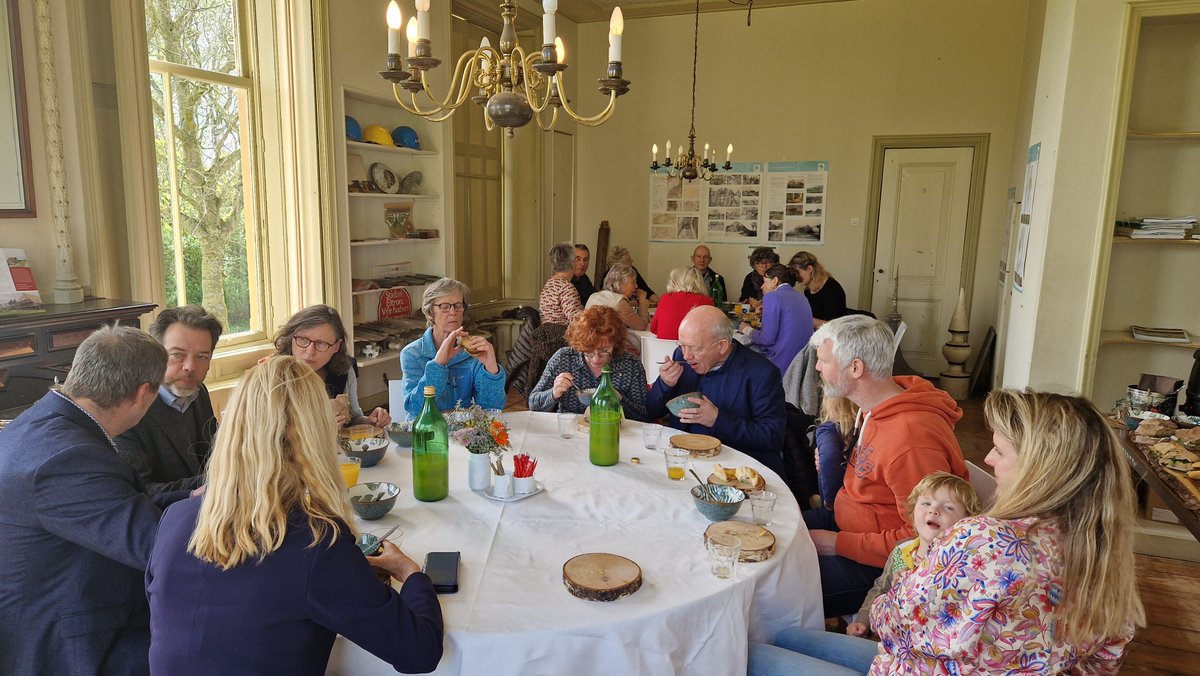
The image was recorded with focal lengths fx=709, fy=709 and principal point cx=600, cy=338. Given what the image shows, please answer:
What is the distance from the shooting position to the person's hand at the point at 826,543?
6.95 ft

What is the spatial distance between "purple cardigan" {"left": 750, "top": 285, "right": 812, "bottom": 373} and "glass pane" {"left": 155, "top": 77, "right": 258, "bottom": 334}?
3.38 metres

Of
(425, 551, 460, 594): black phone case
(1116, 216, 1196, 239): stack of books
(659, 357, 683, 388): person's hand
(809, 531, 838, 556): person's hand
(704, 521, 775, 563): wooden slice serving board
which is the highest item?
(1116, 216, 1196, 239): stack of books

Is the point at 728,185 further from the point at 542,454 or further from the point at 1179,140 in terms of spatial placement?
the point at 542,454

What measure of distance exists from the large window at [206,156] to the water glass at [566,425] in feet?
7.96

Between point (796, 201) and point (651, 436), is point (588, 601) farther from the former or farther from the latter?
point (796, 201)

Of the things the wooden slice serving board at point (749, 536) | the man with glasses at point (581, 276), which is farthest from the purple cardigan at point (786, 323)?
the wooden slice serving board at point (749, 536)

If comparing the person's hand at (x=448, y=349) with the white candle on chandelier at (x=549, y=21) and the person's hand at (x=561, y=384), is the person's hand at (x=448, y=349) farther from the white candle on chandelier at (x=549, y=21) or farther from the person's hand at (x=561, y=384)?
the white candle on chandelier at (x=549, y=21)

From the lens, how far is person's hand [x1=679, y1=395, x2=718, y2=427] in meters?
2.53

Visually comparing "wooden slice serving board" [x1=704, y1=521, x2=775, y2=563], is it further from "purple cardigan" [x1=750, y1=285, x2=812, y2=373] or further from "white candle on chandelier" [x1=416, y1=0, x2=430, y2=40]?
"purple cardigan" [x1=750, y1=285, x2=812, y2=373]

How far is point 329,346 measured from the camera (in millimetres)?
2652

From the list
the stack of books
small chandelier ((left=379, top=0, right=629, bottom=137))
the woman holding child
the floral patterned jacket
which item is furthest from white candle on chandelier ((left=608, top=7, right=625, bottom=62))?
the stack of books

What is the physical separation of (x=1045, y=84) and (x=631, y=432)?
347 centimetres

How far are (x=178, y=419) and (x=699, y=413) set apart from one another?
1.67m

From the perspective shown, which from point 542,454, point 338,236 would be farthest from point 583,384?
point 338,236
